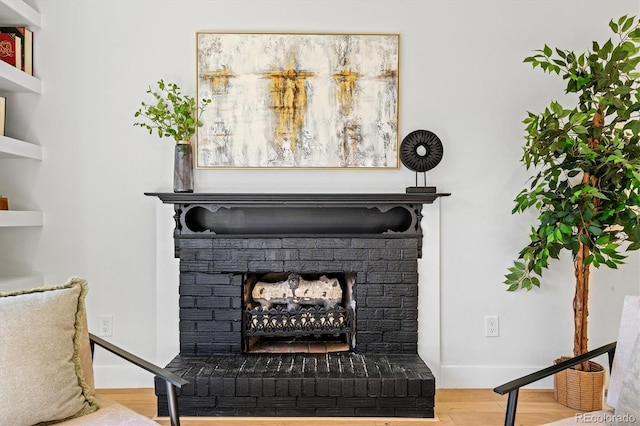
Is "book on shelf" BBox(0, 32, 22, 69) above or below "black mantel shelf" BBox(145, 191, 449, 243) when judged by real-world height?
above

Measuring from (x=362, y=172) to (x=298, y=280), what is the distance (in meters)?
0.76

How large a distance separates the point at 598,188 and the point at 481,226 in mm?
670

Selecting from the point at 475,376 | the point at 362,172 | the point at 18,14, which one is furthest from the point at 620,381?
the point at 18,14

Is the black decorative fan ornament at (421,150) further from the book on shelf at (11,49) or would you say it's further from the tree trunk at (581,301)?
the book on shelf at (11,49)

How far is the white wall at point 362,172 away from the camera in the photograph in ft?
9.32

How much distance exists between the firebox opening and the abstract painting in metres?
0.71

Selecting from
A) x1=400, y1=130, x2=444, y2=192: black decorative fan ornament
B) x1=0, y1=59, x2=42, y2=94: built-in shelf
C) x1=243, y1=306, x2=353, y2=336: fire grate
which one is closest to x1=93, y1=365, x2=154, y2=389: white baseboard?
x1=243, y1=306, x2=353, y2=336: fire grate

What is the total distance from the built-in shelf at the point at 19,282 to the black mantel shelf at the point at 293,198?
856 millimetres

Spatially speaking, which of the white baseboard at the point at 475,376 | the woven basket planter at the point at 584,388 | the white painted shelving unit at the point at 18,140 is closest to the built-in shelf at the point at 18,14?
the white painted shelving unit at the point at 18,140

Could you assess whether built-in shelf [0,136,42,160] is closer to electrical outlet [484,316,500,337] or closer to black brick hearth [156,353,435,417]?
black brick hearth [156,353,435,417]

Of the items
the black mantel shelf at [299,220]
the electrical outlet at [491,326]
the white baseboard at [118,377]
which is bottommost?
the white baseboard at [118,377]

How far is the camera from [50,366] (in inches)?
61.2

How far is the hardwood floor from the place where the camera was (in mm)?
2404

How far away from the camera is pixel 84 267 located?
287 centimetres
